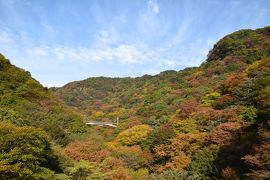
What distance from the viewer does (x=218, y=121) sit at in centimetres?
2986

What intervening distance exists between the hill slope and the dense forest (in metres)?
0.08

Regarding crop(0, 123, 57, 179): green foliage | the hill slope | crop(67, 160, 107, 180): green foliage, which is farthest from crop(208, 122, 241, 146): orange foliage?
crop(0, 123, 57, 179): green foliage

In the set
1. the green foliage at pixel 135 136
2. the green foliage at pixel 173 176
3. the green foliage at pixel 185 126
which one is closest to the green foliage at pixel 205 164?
the green foliage at pixel 173 176

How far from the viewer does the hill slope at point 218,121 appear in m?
20.9

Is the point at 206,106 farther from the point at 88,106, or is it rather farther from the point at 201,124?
the point at 88,106

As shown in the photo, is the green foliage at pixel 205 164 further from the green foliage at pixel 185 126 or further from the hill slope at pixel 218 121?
the green foliage at pixel 185 126

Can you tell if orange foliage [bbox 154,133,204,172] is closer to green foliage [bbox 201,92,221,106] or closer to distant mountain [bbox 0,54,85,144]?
distant mountain [bbox 0,54,85,144]

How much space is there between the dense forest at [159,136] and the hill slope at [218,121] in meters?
0.08

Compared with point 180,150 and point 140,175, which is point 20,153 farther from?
point 180,150

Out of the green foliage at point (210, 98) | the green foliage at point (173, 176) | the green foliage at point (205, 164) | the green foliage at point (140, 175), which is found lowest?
the green foliage at point (140, 175)

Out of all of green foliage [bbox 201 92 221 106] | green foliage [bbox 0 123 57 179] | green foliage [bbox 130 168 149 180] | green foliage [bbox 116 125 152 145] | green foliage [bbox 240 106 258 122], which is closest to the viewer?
green foliage [bbox 0 123 57 179]

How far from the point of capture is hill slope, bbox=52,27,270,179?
20.9 m

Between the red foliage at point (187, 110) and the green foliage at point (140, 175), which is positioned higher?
the red foliage at point (187, 110)

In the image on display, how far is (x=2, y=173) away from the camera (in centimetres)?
1678
